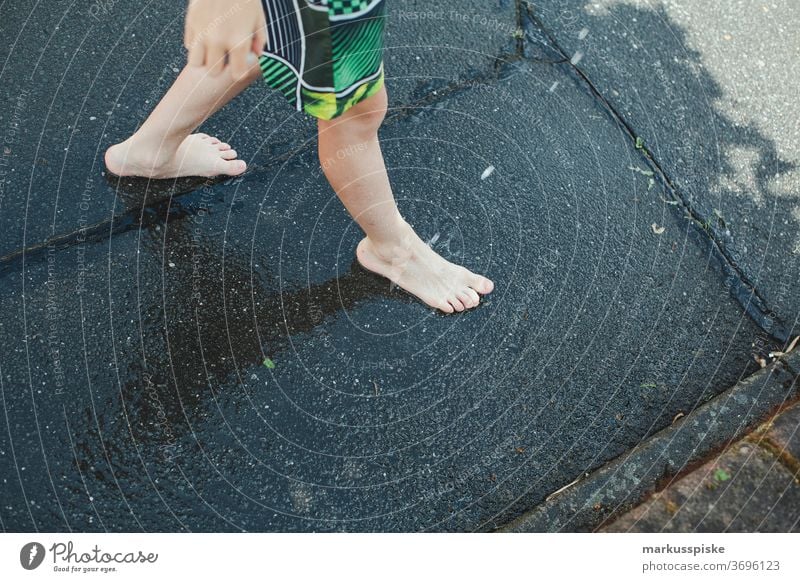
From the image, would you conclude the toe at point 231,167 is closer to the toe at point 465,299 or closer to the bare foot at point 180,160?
the bare foot at point 180,160

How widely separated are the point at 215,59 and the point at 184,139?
0.31 metres

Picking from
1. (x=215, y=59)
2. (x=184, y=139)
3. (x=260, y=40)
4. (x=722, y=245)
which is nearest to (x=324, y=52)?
(x=260, y=40)

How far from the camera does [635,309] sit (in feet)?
6.78

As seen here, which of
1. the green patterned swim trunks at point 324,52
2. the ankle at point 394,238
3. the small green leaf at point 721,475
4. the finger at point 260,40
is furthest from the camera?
the ankle at point 394,238

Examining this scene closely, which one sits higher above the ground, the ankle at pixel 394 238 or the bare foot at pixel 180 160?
the bare foot at pixel 180 160

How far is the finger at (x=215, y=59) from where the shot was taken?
1.70 metres

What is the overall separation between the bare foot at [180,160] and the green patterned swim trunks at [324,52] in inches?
23.3

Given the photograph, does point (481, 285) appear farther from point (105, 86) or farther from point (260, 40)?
point (105, 86)

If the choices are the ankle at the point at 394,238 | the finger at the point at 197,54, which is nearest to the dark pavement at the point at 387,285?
the ankle at the point at 394,238

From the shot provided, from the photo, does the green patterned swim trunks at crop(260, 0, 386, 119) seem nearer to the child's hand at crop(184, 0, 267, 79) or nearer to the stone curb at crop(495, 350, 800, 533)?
the child's hand at crop(184, 0, 267, 79)

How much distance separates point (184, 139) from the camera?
1990 mm

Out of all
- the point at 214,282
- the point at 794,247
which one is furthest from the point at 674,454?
the point at 214,282

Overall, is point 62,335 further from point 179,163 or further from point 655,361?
point 655,361

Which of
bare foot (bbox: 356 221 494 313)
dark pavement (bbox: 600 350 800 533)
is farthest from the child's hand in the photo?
dark pavement (bbox: 600 350 800 533)
